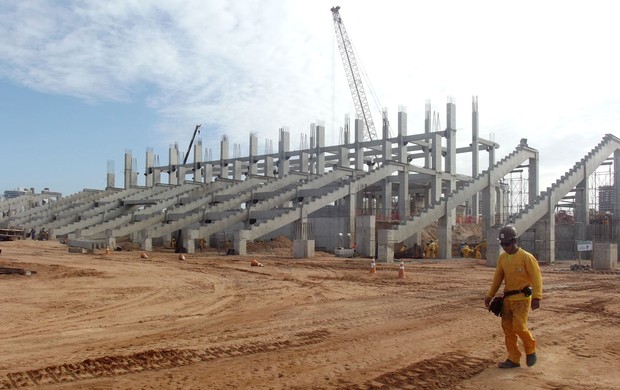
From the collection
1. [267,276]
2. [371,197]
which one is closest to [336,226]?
[371,197]

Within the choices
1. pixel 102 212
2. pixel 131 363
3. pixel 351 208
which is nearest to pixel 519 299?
pixel 131 363

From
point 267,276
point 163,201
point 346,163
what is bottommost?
point 267,276

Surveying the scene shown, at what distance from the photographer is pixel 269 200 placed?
120 feet

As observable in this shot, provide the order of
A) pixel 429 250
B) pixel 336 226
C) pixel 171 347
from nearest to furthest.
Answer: pixel 171 347
pixel 429 250
pixel 336 226

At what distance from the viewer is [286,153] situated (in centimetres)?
4978

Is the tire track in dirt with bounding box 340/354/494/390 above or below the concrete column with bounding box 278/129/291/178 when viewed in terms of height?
below

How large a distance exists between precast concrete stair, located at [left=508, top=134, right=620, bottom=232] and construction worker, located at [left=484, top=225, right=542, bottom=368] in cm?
2205

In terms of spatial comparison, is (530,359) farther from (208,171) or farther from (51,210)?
(51,210)

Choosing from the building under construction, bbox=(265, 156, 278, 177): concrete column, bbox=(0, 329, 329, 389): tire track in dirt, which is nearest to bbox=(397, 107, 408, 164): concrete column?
the building under construction

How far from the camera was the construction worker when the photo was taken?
19.8 feet

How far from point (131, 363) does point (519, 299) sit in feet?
14.7

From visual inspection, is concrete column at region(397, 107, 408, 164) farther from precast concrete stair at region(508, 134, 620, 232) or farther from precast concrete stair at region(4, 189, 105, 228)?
precast concrete stair at region(4, 189, 105, 228)

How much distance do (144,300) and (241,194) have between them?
28.0m

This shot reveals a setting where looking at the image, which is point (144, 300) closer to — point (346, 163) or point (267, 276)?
point (267, 276)
